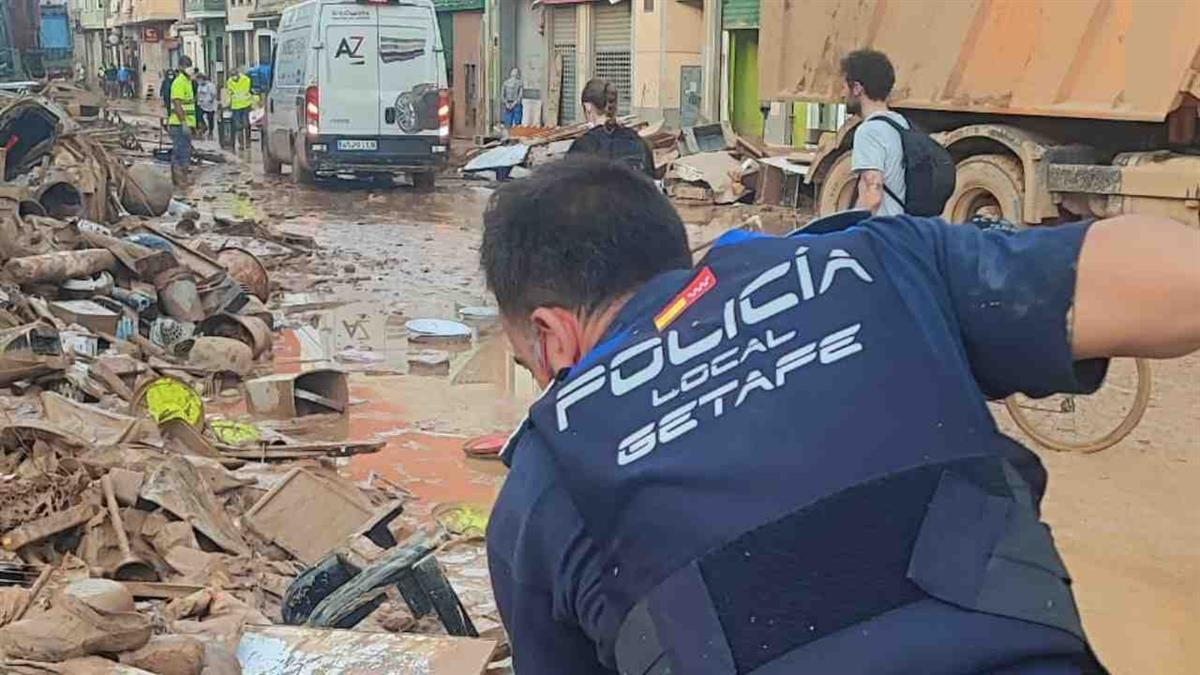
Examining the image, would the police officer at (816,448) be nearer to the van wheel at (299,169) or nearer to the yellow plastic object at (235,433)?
the yellow plastic object at (235,433)

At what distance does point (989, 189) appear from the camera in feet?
40.9

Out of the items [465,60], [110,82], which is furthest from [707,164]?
[110,82]

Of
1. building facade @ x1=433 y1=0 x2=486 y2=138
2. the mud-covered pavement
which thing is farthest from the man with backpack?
building facade @ x1=433 y1=0 x2=486 y2=138

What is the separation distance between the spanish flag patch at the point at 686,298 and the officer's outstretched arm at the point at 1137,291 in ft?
1.35

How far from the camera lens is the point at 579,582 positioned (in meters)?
1.58

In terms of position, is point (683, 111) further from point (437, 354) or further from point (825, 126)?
point (437, 354)

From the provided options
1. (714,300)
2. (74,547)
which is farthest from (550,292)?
(74,547)

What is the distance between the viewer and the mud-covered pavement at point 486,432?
16.7 feet

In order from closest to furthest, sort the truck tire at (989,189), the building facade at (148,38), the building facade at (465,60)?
1. the truck tire at (989,189)
2. the building facade at (465,60)
3. the building facade at (148,38)

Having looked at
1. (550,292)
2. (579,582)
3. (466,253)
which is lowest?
(466,253)

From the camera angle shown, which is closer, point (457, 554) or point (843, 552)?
point (843, 552)

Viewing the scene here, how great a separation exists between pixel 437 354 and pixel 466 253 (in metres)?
5.04

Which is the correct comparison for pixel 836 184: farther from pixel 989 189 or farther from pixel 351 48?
pixel 351 48

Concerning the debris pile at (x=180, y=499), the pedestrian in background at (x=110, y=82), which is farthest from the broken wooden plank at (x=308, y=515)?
the pedestrian in background at (x=110, y=82)
